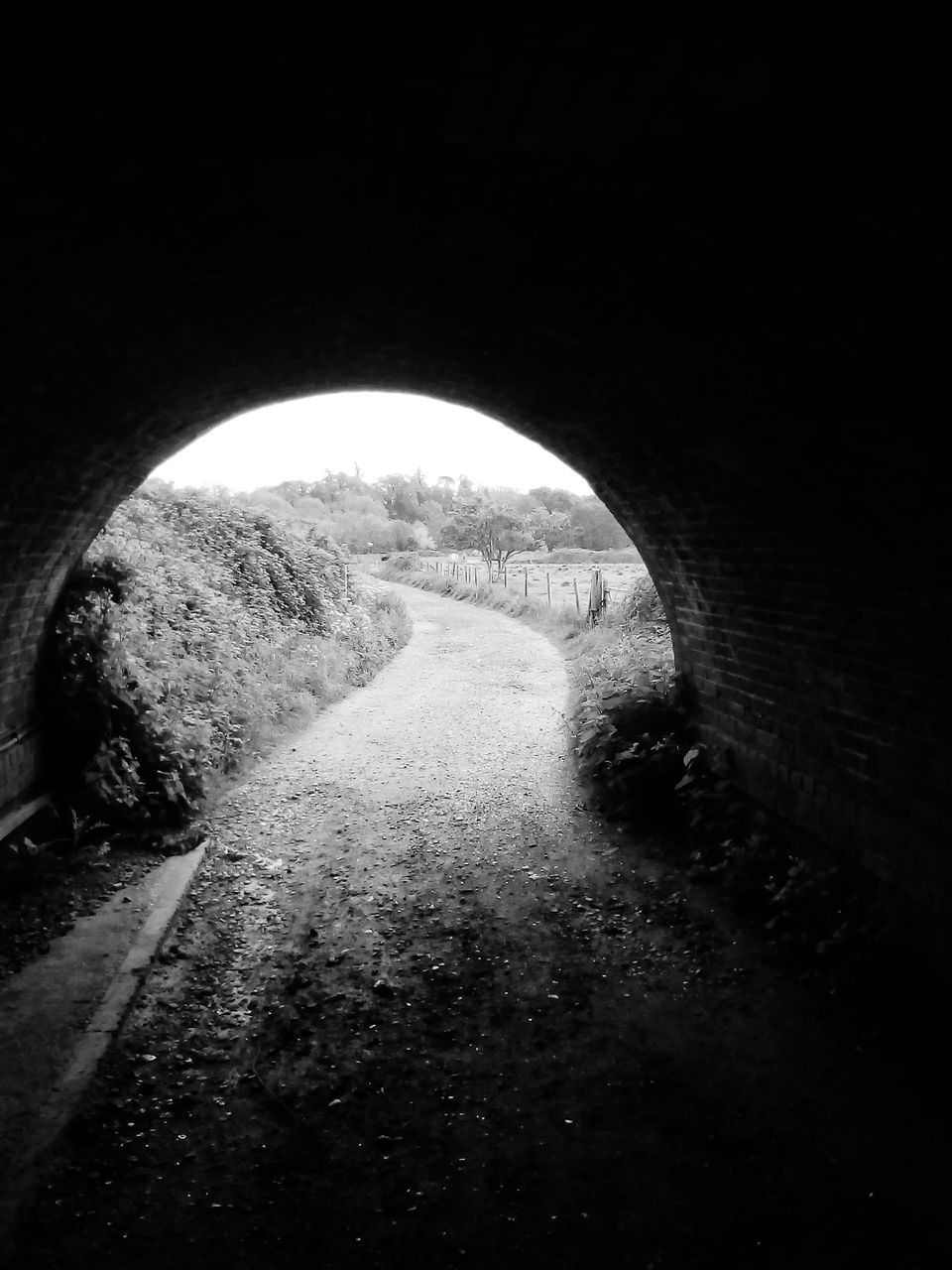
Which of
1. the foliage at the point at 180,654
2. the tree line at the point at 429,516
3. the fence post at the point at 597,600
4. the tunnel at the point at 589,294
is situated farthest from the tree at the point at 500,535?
the tunnel at the point at 589,294

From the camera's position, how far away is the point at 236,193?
3139 mm

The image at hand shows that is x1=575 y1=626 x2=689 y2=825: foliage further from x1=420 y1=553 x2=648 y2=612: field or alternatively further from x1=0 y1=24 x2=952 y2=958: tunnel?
x1=420 y1=553 x2=648 y2=612: field

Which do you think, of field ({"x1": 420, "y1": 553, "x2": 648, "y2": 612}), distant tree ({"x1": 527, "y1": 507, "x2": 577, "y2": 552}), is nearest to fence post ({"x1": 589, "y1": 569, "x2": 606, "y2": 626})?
field ({"x1": 420, "y1": 553, "x2": 648, "y2": 612})

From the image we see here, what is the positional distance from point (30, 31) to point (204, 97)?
20.4 inches

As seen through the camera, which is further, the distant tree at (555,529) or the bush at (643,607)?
the distant tree at (555,529)

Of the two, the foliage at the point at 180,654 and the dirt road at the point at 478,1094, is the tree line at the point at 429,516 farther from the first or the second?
the dirt road at the point at 478,1094

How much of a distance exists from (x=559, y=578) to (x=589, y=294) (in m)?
38.5

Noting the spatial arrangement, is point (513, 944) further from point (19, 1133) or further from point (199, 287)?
point (199, 287)

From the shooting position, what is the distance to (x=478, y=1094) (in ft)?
12.5

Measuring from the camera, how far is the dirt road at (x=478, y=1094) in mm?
2979

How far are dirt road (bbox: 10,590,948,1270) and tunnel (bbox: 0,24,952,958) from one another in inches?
53.6

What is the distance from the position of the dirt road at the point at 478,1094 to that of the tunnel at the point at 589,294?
136 cm

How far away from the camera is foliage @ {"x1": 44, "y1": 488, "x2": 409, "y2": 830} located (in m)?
7.15

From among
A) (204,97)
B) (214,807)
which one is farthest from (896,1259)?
(214,807)
